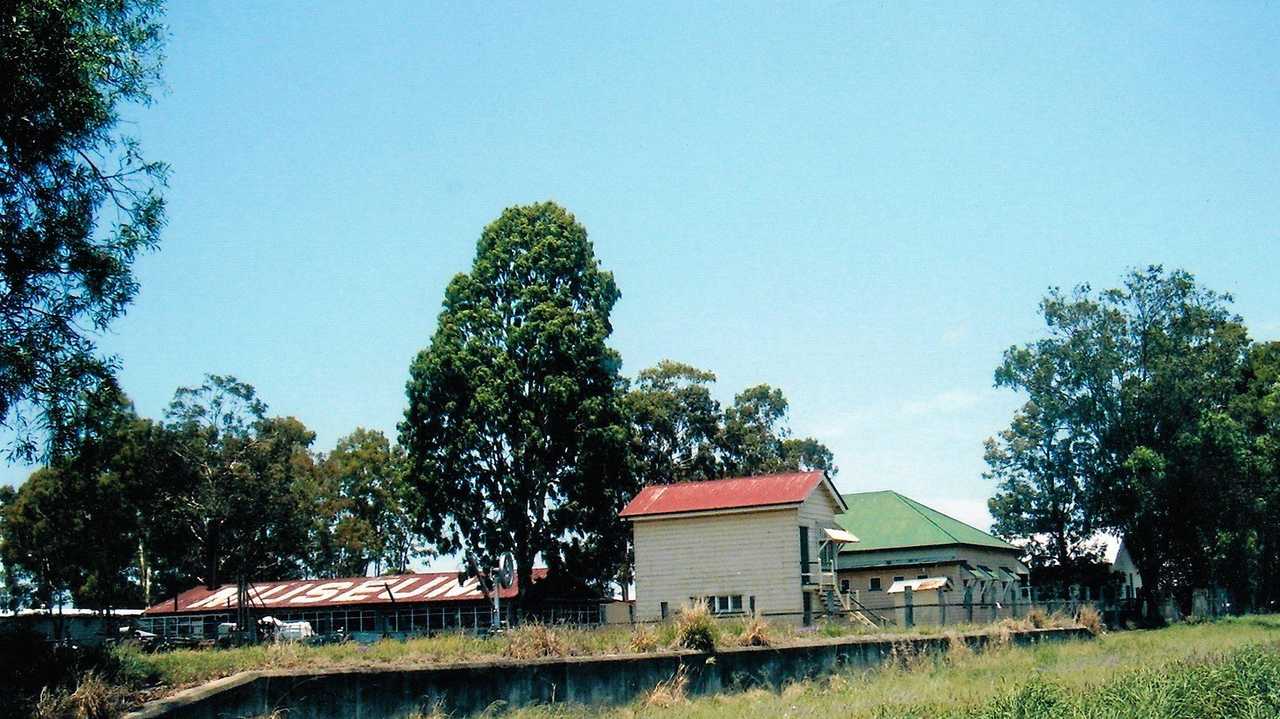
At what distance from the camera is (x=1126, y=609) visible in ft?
186

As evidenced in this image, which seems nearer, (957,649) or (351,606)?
(957,649)

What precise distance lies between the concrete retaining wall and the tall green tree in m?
39.1

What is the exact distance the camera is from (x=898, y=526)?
57.0m

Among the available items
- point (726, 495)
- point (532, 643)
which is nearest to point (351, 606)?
point (726, 495)

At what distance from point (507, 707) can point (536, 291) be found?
37.4 m

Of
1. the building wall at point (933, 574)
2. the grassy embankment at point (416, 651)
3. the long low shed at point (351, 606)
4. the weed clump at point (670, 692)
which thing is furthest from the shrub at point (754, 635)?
the long low shed at point (351, 606)

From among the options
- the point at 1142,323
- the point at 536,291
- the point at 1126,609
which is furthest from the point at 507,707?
the point at 1142,323

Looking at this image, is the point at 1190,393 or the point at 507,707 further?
the point at 1190,393

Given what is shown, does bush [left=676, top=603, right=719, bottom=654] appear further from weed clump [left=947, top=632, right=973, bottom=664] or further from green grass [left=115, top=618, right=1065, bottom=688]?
weed clump [left=947, top=632, right=973, bottom=664]

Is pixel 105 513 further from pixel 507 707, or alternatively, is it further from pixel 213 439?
pixel 507 707

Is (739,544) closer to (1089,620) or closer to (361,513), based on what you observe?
(1089,620)

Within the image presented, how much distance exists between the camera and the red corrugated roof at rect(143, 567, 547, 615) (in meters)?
60.1

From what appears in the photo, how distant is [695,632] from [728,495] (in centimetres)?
2648

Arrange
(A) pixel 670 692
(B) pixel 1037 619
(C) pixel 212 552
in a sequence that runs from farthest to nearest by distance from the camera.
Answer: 1. (C) pixel 212 552
2. (B) pixel 1037 619
3. (A) pixel 670 692
